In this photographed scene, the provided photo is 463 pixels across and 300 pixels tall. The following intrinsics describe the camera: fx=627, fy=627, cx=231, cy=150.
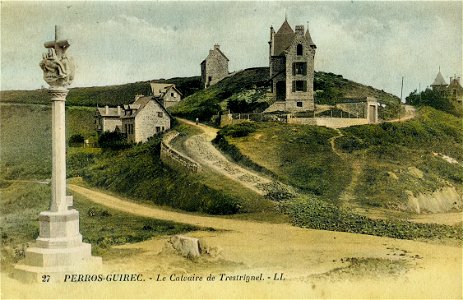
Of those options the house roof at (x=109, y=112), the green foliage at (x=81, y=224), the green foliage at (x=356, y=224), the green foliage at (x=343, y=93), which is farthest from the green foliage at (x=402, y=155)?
the house roof at (x=109, y=112)

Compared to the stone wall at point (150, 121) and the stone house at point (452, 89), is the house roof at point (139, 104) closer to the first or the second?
the stone wall at point (150, 121)

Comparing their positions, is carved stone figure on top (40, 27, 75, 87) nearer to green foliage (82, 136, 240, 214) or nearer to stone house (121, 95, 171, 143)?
green foliage (82, 136, 240, 214)

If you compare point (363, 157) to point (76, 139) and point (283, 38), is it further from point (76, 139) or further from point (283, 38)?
point (76, 139)

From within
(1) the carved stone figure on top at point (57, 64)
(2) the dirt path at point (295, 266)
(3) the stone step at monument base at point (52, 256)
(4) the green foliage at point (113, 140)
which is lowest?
(2) the dirt path at point (295, 266)

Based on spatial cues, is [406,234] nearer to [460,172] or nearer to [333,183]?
[333,183]

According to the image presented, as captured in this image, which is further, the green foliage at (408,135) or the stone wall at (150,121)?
the stone wall at (150,121)

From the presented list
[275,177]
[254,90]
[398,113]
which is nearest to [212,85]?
[254,90]

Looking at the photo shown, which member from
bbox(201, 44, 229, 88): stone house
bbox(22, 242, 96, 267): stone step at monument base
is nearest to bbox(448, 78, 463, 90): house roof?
bbox(201, 44, 229, 88): stone house
